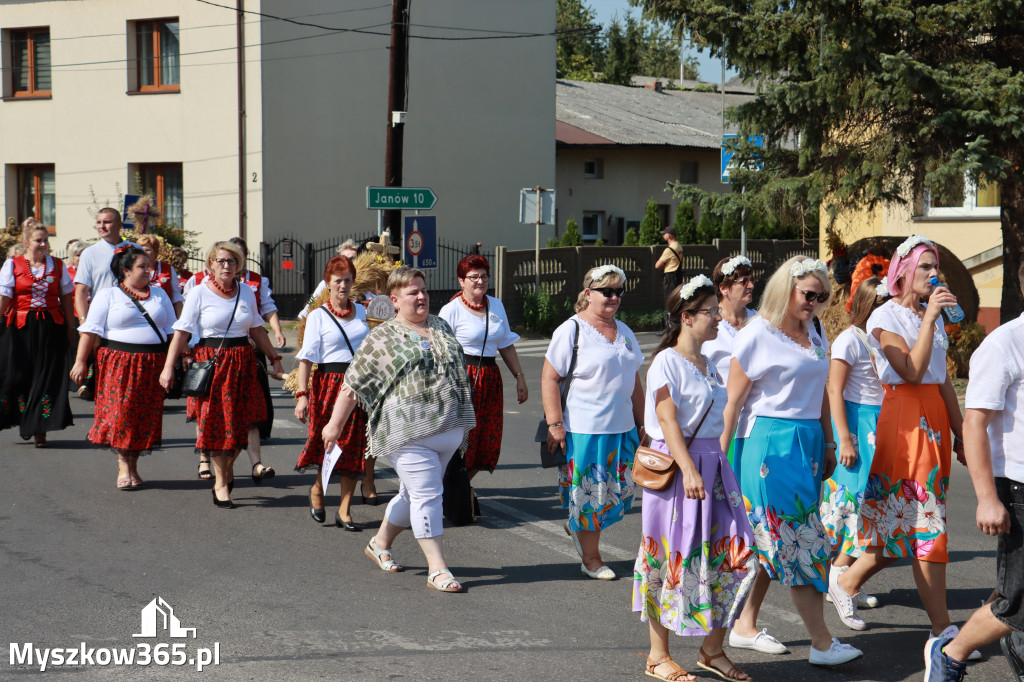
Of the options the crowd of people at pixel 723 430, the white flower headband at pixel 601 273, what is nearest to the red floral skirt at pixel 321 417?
the crowd of people at pixel 723 430

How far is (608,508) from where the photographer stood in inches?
256

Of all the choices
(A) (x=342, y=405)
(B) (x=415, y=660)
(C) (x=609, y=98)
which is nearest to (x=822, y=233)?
(A) (x=342, y=405)

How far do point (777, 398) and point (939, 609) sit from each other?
1198mm

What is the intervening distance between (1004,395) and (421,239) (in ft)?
55.3

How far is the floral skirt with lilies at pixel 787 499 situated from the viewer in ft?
16.6

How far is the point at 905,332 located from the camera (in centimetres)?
549

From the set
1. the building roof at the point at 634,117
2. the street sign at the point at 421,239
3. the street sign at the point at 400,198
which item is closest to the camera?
the street sign at the point at 400,198

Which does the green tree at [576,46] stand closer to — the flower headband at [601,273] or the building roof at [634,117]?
the building roof at [634,117]

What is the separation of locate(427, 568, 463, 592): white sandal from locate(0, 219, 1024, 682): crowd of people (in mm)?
15

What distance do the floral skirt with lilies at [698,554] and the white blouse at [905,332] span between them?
1.08m

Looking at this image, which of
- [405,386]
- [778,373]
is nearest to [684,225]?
[405,386]

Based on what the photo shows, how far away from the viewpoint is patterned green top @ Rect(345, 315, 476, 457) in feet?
20.4

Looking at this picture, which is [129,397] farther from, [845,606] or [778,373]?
[845,606]

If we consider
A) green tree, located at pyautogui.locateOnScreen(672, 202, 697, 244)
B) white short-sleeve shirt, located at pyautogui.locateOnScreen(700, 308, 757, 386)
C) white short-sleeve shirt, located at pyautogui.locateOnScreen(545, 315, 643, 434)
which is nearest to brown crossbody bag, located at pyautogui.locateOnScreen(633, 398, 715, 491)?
white short-sleeve shirt, located at pyautogui.locateOnScreen(545, 315, 643, 434)
